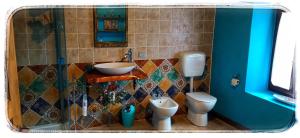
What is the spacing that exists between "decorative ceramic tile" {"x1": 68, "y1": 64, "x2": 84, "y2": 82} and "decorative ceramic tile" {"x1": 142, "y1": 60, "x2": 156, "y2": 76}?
639mm

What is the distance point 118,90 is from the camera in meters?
2.45

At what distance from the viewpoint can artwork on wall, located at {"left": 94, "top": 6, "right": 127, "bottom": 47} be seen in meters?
2.23

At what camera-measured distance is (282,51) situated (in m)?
1.91

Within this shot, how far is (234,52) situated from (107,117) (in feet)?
4.67

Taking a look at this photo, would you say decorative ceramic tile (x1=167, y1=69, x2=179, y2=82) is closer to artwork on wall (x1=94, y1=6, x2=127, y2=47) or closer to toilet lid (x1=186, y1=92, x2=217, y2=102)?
toilet lid (x1=186, y1=92, x2=217, y2=102)

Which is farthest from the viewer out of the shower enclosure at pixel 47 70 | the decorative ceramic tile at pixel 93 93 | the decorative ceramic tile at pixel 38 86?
the decorative ceramic tile at pixel 93 93

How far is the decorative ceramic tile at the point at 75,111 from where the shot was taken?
7.57 feet

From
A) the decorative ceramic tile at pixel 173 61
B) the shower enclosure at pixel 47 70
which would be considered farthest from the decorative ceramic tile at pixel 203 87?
the shower enclosure at pixel 47 70

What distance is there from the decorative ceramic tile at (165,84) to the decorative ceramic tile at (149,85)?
0.24 feet

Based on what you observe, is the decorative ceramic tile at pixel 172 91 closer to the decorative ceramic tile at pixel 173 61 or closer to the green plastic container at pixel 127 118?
the decorative ceramic tile at pixel 173 61

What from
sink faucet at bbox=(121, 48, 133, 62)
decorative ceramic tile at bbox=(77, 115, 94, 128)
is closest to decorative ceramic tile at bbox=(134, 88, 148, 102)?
sink faucet at bbox=(121, 48, 133, 62)

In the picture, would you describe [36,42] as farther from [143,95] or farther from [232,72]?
[232,72]

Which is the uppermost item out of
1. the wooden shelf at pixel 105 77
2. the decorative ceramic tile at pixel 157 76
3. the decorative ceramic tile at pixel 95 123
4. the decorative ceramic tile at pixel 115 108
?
the wooden shelf at pixel 105 77

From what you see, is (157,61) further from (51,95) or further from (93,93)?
(51,95)
